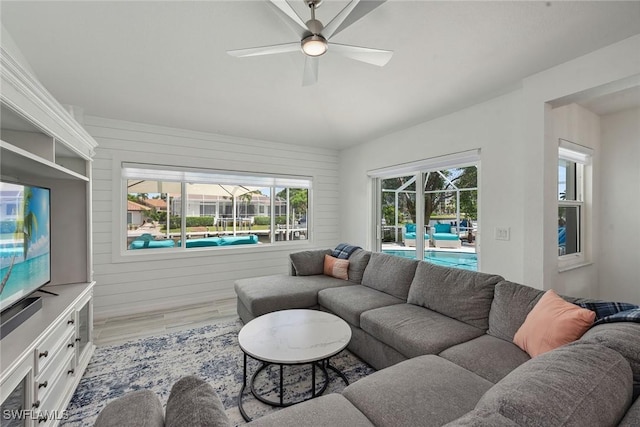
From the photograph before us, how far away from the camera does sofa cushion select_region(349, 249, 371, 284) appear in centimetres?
350

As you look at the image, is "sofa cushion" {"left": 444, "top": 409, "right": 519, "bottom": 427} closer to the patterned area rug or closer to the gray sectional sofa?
the gray sectional sofa

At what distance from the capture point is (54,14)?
6.15 feet

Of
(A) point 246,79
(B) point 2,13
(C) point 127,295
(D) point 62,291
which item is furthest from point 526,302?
(C) point 127,295

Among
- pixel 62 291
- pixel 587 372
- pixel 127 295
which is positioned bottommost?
pixel 127 295

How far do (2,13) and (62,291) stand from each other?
79.5 inches

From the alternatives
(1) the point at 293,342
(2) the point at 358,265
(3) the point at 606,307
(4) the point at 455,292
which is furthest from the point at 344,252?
(3) the point at 606,307

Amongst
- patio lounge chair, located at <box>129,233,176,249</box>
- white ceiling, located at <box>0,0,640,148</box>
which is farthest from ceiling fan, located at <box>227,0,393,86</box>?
patio lounge chair, located at <box>129,233,176,249</box>

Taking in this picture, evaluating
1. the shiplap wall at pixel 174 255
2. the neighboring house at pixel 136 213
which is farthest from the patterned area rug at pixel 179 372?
the neighboring house at pixel 136 213

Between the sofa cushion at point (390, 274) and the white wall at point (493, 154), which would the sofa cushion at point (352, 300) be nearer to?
the sofa cushion at point (390, 274)

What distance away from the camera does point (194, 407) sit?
800 mm

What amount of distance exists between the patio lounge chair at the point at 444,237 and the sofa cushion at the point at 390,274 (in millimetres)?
1109

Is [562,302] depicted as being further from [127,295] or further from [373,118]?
[127,295]

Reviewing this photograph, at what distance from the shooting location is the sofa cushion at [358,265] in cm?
350

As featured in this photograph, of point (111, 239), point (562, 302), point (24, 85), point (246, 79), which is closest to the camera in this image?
point (24, 85)
